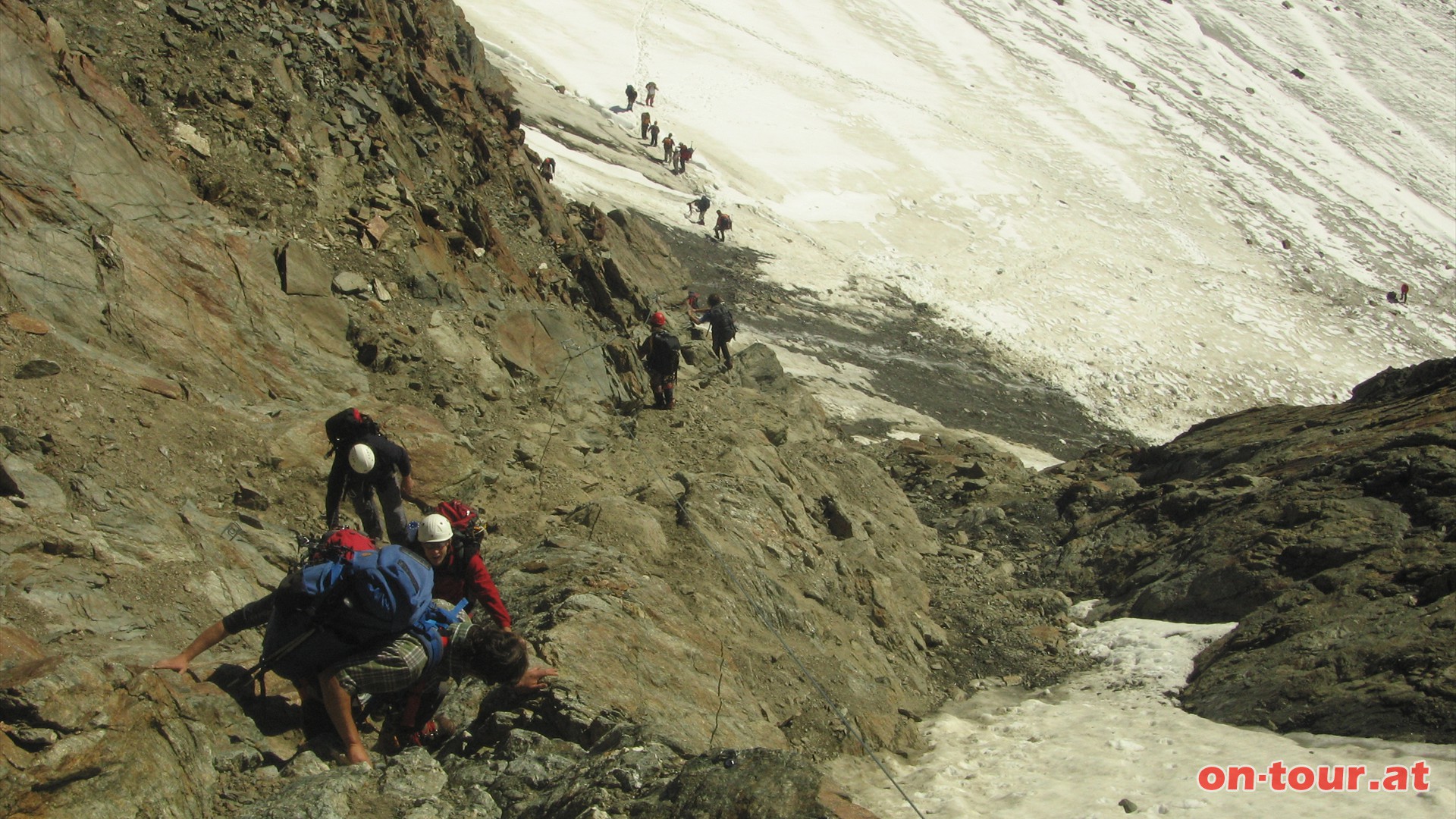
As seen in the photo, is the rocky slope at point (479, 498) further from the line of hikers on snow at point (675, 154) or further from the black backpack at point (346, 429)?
the line of hikers on snow at point (675, 154)

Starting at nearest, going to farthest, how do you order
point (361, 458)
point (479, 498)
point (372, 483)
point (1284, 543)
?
point (361, 458) → point (372, 483) → point (479, 498) → point (1284, 543)

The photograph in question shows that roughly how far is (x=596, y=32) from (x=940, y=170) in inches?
613

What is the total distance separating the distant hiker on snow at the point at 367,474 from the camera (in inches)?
252

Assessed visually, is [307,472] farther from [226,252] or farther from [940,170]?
[940,170]

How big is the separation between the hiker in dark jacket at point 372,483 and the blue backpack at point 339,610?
68.9 inches

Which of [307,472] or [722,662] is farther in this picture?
[307,472]

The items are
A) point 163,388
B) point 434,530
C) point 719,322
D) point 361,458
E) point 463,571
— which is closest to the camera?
point 434,530

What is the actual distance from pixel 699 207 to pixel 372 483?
2212cm

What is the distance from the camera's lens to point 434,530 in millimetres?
4996

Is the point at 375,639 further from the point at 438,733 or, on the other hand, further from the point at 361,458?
the point at 361,458

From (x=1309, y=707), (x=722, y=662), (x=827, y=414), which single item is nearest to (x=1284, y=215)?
(x=827, y=414)

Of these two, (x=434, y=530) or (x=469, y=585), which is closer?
(x=434, y=530)

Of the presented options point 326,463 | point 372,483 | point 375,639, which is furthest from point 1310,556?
point 326,463

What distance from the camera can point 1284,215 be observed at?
4053 cm
